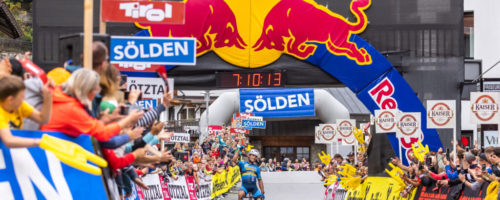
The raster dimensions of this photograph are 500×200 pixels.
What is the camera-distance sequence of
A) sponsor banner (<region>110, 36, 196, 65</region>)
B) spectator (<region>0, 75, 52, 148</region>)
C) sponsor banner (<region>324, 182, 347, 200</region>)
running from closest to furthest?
spectator (<region>0, 75, 52, 148</region>) < sponsor banner (<region>110, 36, 196, 65</region>) < sponsor banner (<region>324, 182, 347, 200</region>)

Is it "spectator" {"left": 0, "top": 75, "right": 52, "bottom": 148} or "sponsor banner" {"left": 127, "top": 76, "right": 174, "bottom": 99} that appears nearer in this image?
"spectator" {"left": 0, "top": 75, "right": 52, "bottom": 148}

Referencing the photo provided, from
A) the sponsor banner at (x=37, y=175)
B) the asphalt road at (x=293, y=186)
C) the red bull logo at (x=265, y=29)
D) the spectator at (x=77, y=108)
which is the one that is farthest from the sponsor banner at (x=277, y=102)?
the sponsor banner at (x=37, y=175)

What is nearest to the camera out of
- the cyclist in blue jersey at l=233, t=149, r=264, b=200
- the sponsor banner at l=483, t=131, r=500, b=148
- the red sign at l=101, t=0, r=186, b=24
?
the red sign at l=101, t=0, r=186, b=24

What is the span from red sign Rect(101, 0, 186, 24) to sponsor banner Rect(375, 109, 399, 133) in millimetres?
9333

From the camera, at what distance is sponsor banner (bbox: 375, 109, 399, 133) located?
1862 centimetres

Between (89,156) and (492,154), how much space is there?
851cm

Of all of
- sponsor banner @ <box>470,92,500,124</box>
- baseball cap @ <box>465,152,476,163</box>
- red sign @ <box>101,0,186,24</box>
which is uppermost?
red sign @ <box>101,0,186,24</box>

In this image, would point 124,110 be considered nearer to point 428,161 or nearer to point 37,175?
point 37,175

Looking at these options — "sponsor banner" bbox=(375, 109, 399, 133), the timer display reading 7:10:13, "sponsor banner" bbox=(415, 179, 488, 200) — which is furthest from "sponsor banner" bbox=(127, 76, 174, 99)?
"sponsor banner" bbox=(415, 179, 488, 200)

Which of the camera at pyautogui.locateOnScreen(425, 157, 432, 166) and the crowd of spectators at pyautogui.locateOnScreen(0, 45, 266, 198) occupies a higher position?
the crowd of spectators at pyautogui.locateOnScreen(0, 45, 266, 198)

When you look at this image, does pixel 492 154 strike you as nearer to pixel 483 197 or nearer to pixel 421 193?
pixel 483 197

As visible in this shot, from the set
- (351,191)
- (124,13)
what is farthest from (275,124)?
(124,13)

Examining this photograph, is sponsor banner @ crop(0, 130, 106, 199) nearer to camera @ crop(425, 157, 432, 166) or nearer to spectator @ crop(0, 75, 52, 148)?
spectator @ crop(0, 75, 52, 148)

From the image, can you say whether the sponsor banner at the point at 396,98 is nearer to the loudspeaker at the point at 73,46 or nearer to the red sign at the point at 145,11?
the red sign at the point at 145,11
